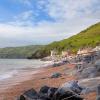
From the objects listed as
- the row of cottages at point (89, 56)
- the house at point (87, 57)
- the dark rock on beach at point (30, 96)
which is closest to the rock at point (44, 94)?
the dark rock on beach at point (30, 96)

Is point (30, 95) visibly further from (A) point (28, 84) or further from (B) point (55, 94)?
(A) point (28, 84)

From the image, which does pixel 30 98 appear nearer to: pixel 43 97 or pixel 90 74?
pixel 43 97

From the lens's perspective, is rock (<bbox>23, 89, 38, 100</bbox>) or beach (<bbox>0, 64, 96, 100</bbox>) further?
beach (<bbox>0, 64, 96, 100</bbox>)

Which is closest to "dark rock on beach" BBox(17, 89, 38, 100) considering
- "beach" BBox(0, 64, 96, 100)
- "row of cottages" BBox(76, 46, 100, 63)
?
"beach" BBox(0, 64, 96, 100)

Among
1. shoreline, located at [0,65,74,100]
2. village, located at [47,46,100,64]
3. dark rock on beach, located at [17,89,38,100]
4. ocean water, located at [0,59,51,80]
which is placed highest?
village, located at [47,46,100,64]

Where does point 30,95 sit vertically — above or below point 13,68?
above

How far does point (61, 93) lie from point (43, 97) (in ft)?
2.87

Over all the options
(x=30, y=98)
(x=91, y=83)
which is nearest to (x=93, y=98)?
(x=30, y=98)

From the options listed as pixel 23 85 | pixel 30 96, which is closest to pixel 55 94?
pixel 30 96

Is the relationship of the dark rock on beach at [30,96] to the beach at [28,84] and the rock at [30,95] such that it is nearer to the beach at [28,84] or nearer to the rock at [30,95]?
the rock at [30,95]

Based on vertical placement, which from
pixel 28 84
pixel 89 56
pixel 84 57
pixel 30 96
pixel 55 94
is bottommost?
pixel 28 84

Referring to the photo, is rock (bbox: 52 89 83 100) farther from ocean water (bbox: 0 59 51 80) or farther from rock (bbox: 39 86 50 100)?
ocean water (bbox: 0 59 51 80)

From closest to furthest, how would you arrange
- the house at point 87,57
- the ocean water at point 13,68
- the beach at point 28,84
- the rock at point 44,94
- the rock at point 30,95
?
the rock at point 44,94 → the rock at point 30,95 → the beach at point 28,84 → the ocean water at point 13,68 → the house at point 87,57

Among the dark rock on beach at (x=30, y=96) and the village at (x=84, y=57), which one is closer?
the dark rock on beach at (x=30, y=96)
